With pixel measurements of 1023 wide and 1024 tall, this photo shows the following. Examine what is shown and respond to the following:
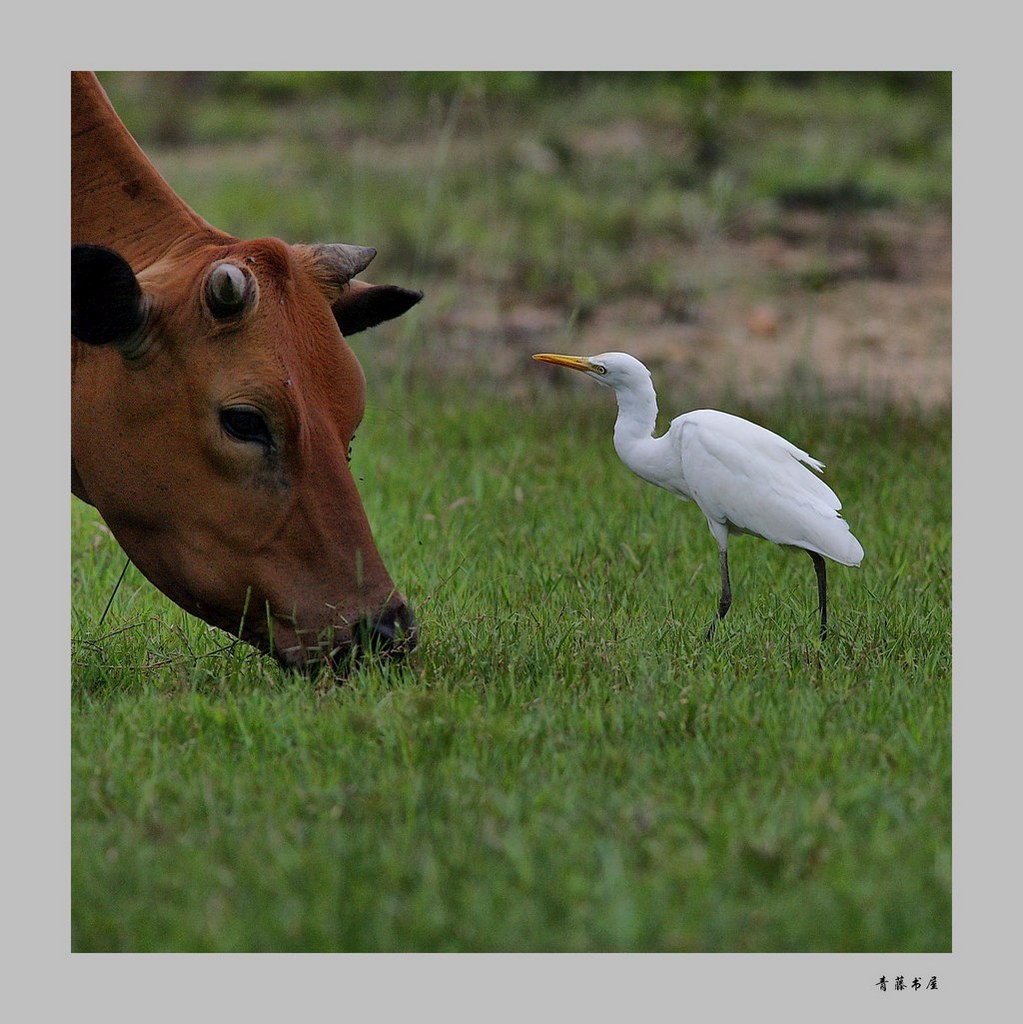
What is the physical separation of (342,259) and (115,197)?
31.6 inches

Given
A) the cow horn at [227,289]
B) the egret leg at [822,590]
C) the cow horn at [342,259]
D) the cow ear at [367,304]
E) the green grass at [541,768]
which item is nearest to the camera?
the green grass at [541,768]

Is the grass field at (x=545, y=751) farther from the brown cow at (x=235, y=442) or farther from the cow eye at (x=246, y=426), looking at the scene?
the cow eye at (x=246, y=426)

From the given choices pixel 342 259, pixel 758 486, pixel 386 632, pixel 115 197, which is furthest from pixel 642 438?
pixel 115 197

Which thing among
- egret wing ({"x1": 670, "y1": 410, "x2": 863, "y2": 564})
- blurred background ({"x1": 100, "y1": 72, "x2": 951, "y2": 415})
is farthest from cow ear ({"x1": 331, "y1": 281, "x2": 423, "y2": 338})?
blurred background ({"x1": 100, "y1": 72, "x2": 951, "y2": 415})

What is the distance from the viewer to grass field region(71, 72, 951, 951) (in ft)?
12.3

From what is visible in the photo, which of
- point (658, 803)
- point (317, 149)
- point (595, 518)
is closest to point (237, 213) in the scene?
point (317, 149)

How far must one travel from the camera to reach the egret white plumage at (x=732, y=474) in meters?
5.70

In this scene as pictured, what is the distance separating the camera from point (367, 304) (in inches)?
220

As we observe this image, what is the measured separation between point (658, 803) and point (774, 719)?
65 cm

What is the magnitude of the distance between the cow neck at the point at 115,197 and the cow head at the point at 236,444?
350 millimetres

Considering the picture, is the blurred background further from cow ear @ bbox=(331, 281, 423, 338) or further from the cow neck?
the cow neck

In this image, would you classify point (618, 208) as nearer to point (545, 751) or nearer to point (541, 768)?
point (545, 751)

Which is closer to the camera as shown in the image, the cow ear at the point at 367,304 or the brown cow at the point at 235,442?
the brown cow at the point at 235,442

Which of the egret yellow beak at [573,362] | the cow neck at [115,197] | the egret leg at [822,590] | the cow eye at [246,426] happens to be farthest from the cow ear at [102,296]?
the egret leg at [822,590]
